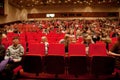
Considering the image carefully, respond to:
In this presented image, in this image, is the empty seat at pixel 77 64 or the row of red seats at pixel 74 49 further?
the row of red seats at pixel 74 49

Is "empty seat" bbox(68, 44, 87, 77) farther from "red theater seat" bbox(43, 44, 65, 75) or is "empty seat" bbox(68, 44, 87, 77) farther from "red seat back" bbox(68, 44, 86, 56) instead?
"red seat back" bbox(68, 44, 86, 56)

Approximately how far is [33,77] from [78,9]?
111 ft

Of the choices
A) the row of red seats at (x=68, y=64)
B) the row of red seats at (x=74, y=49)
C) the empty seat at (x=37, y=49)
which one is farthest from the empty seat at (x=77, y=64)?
the empty seat at (x=37, y=49)

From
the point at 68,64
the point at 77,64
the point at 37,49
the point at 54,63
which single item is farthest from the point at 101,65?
the point at 37,49

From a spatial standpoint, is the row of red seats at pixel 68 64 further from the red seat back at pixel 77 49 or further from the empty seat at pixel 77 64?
the red seat back at pixel 77 49

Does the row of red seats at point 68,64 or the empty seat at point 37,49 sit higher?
the empty seat at point 37,49

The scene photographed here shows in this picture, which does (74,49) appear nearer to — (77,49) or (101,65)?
(77,49)

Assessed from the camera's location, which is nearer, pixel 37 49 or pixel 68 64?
pixel 68 64

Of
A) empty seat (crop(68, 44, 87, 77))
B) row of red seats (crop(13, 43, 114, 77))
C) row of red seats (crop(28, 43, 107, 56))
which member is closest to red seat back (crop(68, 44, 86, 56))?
row of red seats (crop(28, 43, 107, 56))

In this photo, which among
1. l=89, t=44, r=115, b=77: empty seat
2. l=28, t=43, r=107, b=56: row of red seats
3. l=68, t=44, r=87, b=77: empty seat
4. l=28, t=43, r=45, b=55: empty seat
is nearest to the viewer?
l=89, t=44, r=115, b=77: empty seat

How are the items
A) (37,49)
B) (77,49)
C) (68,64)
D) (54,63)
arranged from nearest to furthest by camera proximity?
(54,63)
(68,64)
(77,49)
(37,49)

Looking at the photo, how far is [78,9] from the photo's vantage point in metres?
39.2

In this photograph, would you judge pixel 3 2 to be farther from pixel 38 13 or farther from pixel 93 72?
pixel 93 72

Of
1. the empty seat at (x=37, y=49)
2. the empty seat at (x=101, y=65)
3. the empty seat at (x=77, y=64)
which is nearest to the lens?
the empty seat at (x=101, y=65)
